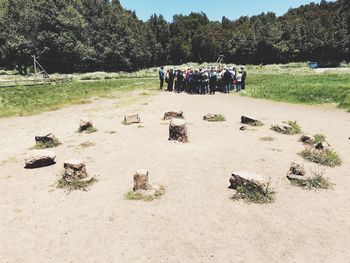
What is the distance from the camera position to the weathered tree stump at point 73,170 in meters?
12.0

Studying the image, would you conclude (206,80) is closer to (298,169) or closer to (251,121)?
(251,121)

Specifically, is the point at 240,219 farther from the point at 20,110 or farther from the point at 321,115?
the point at 20,110

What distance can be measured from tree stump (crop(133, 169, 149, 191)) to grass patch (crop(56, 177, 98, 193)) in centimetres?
161

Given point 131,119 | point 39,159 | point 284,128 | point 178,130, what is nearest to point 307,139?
point 284,128

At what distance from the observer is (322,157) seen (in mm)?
13953

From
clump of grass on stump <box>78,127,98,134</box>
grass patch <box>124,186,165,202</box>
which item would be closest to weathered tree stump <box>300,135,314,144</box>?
grass patch <box>124,186,165,202</box>

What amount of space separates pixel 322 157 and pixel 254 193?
4592mm

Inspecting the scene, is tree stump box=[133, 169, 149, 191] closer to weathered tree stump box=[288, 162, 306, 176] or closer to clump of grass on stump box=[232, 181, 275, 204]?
clump of grass on stump box=[232, 181, 275, 204]

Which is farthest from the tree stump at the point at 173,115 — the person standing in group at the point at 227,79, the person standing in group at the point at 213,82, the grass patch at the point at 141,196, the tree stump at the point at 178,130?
the person standing in group at the point at 227,79

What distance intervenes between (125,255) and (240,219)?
2.99 meters

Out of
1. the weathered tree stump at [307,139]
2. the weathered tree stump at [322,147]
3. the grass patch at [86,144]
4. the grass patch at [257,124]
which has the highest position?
the weathered tree stump at [322,147]

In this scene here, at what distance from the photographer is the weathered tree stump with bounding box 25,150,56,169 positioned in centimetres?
1370

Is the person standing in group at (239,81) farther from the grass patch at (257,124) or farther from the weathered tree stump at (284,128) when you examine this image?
the weathered tree stump at (284,128)

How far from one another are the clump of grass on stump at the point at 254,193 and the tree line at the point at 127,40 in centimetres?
7184
